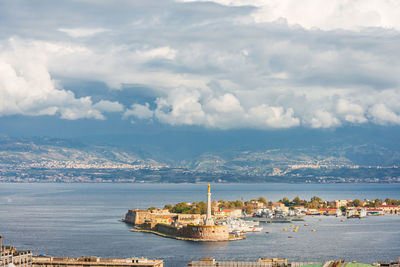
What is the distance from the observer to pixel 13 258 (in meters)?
68.2

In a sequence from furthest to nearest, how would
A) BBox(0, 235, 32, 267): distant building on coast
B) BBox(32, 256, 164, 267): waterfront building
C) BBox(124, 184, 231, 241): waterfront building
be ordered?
BBox(124, 184, 231, 241): waterfront building, BBox(32, 256, 164, 267): waterfront building, BBox(0, 235, 32, 267): distant building on coast

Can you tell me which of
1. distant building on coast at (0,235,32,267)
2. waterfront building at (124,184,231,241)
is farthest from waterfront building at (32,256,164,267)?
waterfront building at (124,184,231,241)

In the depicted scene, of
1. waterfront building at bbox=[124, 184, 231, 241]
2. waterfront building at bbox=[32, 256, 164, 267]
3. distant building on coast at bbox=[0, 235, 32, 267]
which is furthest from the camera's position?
waterfront building at bbox=[124, 184, 231, 241]

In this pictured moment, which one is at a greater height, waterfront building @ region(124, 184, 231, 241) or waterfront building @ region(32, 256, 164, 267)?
waterfront building @ region(124, 184, 231, 241)

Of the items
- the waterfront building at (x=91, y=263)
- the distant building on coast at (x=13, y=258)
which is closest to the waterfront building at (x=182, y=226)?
the waterfront building at (x=91, y=263)

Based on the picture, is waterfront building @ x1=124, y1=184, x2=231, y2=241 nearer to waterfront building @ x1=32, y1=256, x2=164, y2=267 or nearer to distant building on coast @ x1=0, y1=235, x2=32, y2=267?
waterfront building @ x1=32, y1=256, x2=164, y2=267

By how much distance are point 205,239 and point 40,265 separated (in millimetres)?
68422

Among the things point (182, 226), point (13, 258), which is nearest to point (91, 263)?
point (13, 258)

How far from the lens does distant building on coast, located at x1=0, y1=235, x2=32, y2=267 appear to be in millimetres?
64938

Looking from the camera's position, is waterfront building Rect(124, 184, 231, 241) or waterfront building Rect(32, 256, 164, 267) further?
waterfront building Rect(124, 184, 231, 241)

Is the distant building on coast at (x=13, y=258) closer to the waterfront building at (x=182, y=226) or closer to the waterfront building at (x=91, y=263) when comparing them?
the waterfront building at (x=91, y=263)

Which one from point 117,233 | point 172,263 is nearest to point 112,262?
point 172,263

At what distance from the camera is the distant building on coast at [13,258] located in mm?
64938

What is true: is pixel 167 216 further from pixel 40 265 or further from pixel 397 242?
pixel 40 265
